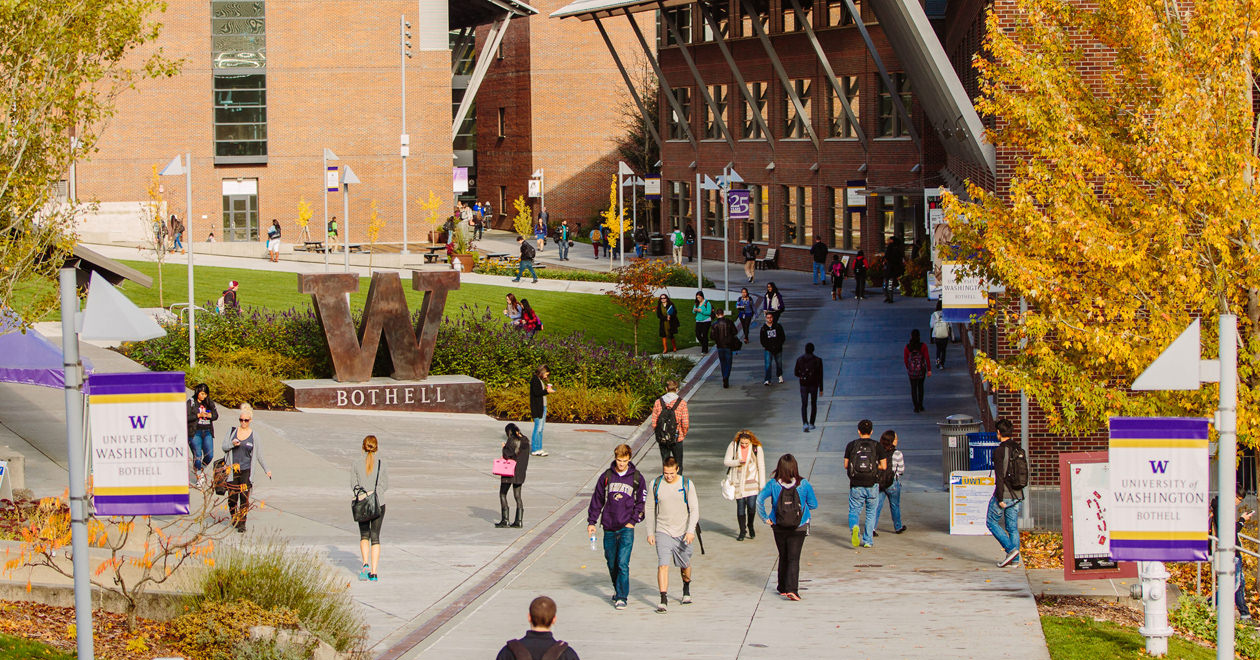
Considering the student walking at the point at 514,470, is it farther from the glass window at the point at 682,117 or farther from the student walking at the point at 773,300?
the glass window at the point at 682,117

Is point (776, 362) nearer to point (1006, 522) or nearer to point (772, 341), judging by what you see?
point (772, 341)

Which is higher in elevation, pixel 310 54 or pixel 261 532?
pixel 310 54

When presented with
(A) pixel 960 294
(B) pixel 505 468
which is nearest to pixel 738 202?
(A) pixel 960 294

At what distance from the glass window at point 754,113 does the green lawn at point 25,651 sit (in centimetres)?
4453

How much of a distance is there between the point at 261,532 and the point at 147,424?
24.1 feet

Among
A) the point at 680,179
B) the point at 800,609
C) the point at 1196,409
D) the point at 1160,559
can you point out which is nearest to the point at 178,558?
the point at 800,609

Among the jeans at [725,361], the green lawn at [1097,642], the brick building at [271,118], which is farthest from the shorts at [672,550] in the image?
the brick building at [271,118]

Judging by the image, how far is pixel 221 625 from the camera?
Result: 37.1ft

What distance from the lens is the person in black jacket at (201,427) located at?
1959 cm

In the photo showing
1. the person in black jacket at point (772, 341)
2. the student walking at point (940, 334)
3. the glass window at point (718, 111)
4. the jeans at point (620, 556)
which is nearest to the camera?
the jeans at point (620, 556)

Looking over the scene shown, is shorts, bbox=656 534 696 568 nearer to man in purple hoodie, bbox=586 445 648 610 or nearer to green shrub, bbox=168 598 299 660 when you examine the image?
man in purple hoodie, bbox=586 445 648 610

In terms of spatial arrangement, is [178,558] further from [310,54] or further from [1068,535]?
[310,54]

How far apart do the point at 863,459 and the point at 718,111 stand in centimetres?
4142

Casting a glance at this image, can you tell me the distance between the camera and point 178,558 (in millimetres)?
12812
